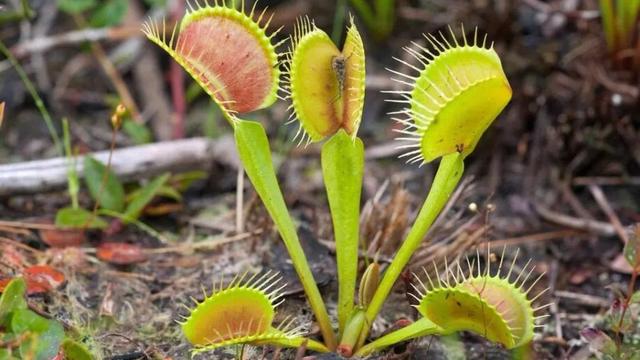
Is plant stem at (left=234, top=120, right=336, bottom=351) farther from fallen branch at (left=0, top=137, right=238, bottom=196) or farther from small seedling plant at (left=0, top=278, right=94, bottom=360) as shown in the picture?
fallen branch at (left=0, top=137, right=238, bottom=196)

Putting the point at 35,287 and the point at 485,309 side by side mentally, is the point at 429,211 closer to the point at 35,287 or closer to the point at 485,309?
the point at 485,309

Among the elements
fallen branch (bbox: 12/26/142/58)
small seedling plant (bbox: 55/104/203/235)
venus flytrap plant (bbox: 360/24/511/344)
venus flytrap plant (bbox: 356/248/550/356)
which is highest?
venus flytrap plant (bbox: 360/24/511/344)

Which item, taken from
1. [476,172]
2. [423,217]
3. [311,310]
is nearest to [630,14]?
[476,172]

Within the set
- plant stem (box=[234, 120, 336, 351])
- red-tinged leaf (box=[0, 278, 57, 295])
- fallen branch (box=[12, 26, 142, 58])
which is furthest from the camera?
fallen branch (box=[12, 26, 142, 58])

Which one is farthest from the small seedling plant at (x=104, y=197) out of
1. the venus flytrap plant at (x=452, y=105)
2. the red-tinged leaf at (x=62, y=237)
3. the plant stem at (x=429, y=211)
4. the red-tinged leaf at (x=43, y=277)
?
the venus flytrap plant at (x=452, y=105)

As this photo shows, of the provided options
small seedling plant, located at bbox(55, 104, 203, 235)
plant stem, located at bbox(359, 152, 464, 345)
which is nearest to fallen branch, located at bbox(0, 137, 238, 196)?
small seedling plant, located at bbox(55, 104, 203, 235)

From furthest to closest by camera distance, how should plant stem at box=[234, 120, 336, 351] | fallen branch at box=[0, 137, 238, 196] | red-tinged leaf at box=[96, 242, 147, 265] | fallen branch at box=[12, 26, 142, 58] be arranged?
fallen branch at box=[12, 26, 142, 58] → fallen branch at box=[0, 137, 238, 196] → red-tinged leaf at box=[96, 242, 147, 265] → plant stem at box=[234, 120, 336, 351]

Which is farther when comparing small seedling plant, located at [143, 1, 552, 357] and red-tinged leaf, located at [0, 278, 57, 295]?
red-tinged leaf, located at [0, 278, 57, 295]

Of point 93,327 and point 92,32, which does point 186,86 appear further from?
point 93,327
